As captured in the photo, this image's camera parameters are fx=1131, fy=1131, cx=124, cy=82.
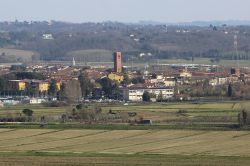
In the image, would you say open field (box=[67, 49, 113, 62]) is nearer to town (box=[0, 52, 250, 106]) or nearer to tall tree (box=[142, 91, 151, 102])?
town (box=[0, 52, 250, 106])

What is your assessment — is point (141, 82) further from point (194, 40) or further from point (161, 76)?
point (194, 40)

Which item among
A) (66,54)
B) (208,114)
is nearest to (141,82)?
(208,114)

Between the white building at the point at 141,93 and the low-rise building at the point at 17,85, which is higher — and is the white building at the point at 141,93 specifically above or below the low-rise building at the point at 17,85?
below

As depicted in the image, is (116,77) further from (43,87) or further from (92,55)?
(92,55)

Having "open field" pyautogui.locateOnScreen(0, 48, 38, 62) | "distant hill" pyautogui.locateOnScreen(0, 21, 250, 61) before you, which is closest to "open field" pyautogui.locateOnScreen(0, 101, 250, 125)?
"distant hill" pyautogui.locateOnScreen(0, 21, 250, 61)

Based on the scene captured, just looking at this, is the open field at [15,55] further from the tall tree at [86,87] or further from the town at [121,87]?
the tall tree at [86,87]

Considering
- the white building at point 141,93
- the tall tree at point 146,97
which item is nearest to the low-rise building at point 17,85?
the white building at point 141,93
